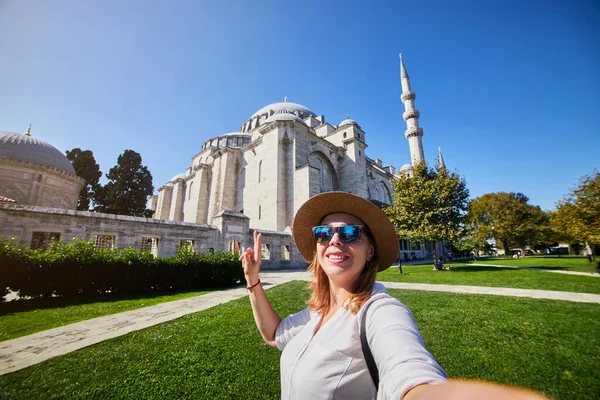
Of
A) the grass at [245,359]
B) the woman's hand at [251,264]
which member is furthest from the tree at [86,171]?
the woman's hand at [251,264]

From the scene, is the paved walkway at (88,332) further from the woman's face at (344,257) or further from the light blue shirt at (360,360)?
the woman's face at (344,257)

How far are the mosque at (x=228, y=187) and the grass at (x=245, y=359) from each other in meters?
8.16

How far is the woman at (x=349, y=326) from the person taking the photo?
878 mm

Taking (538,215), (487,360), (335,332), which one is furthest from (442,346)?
(538,215)

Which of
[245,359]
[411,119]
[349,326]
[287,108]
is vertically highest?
[287,108]

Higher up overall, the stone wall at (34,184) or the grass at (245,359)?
the stone wall at (34,184)

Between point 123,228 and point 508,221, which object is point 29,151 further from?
point 508,221

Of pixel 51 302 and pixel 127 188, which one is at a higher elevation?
pixel 127 188

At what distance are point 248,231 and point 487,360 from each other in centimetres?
1403

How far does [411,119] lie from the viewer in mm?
31344

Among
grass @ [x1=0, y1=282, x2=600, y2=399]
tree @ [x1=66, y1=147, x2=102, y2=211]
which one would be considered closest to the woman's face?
grass @ [x1=0, y1=282, x2=600, y2=399]

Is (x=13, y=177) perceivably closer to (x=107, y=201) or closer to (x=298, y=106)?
(x=107, y=201)

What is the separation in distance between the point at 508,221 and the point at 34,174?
52.9 metres

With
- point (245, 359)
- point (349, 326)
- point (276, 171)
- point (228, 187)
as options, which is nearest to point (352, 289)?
point (349, 326)
